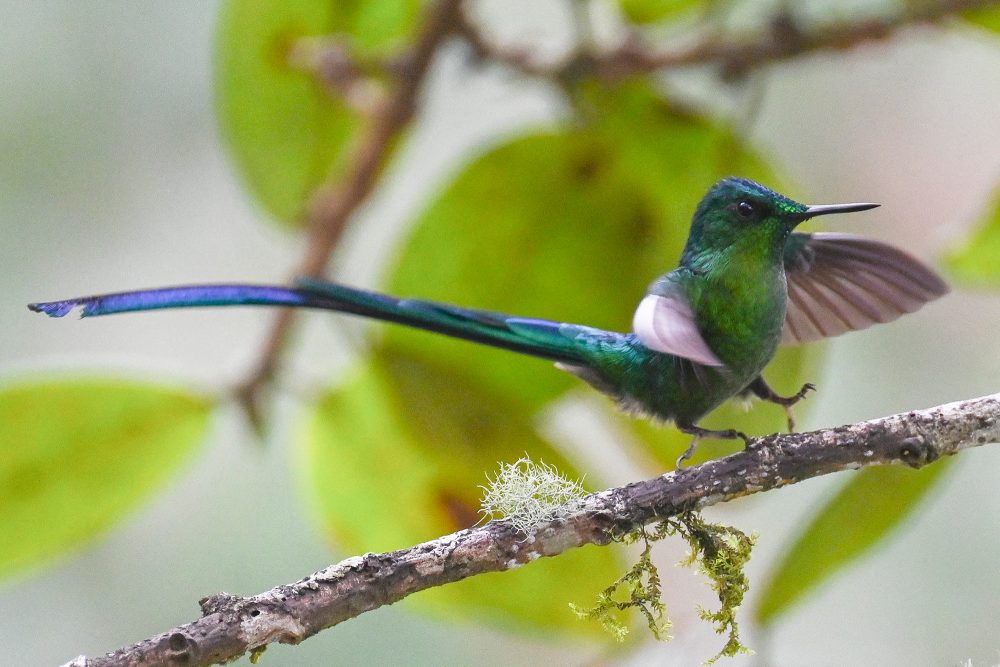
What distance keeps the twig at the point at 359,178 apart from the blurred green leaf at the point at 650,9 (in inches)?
10.7

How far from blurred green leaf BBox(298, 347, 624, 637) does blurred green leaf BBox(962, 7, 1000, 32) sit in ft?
2.41

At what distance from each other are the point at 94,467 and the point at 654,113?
86cm

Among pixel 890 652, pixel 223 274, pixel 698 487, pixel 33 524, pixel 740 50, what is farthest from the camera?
pixel 223 274

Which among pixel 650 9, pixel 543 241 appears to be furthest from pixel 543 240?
pixel 650 9

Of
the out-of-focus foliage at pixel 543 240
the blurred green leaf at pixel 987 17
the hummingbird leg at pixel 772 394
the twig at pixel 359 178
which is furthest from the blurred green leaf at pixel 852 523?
the twig at pixel 359 178

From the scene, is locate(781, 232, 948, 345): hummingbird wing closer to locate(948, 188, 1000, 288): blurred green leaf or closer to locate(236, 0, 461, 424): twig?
locate(948, 188, 1000, 288): blurred green leaf

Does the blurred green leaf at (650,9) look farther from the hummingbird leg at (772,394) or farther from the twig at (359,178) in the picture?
the hummingbird leg at (772,394)

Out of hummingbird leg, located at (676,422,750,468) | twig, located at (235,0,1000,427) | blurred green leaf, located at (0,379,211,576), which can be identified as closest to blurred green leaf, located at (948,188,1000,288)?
twig, located at (235,0,1000,427)

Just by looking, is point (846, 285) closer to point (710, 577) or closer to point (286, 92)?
point (710, 577)

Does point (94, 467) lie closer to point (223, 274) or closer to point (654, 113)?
point (654, 113)

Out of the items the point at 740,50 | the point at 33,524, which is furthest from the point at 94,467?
the point at 740,50

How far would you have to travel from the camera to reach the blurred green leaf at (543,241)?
1413 millimetres

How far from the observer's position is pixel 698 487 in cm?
84

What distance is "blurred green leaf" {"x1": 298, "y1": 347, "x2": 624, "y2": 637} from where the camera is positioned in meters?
1.32
